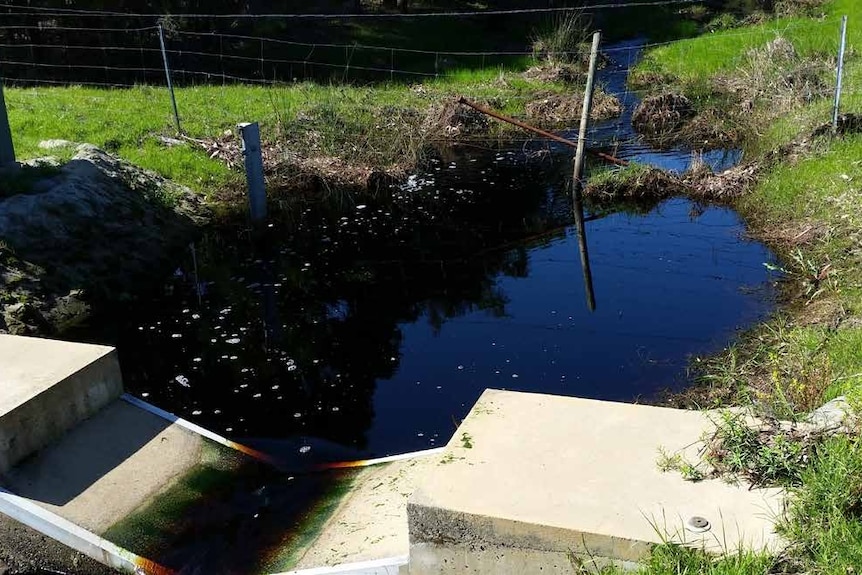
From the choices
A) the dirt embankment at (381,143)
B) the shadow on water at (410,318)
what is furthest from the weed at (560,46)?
the shadow on water at (410,318)

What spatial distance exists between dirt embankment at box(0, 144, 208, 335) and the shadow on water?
0.41m

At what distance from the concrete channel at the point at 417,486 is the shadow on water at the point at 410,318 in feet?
1.32

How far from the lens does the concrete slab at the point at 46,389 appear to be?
5.06 meters

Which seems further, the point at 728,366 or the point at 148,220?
the point at 148,220

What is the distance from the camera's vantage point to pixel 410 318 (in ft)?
27.2

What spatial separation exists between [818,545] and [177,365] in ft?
18.1

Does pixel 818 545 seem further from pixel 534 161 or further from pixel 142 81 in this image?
pixel 142 81

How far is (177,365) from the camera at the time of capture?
739 cm

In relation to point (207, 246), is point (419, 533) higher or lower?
higher

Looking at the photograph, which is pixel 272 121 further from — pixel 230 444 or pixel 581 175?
pixel 230 444

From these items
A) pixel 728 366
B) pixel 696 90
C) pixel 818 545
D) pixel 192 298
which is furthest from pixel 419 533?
pixel 696 90

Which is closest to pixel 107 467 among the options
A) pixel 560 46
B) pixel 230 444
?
pixel 230 444

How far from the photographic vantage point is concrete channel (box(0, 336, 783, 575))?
3.64m

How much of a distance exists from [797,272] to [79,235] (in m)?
7.61
